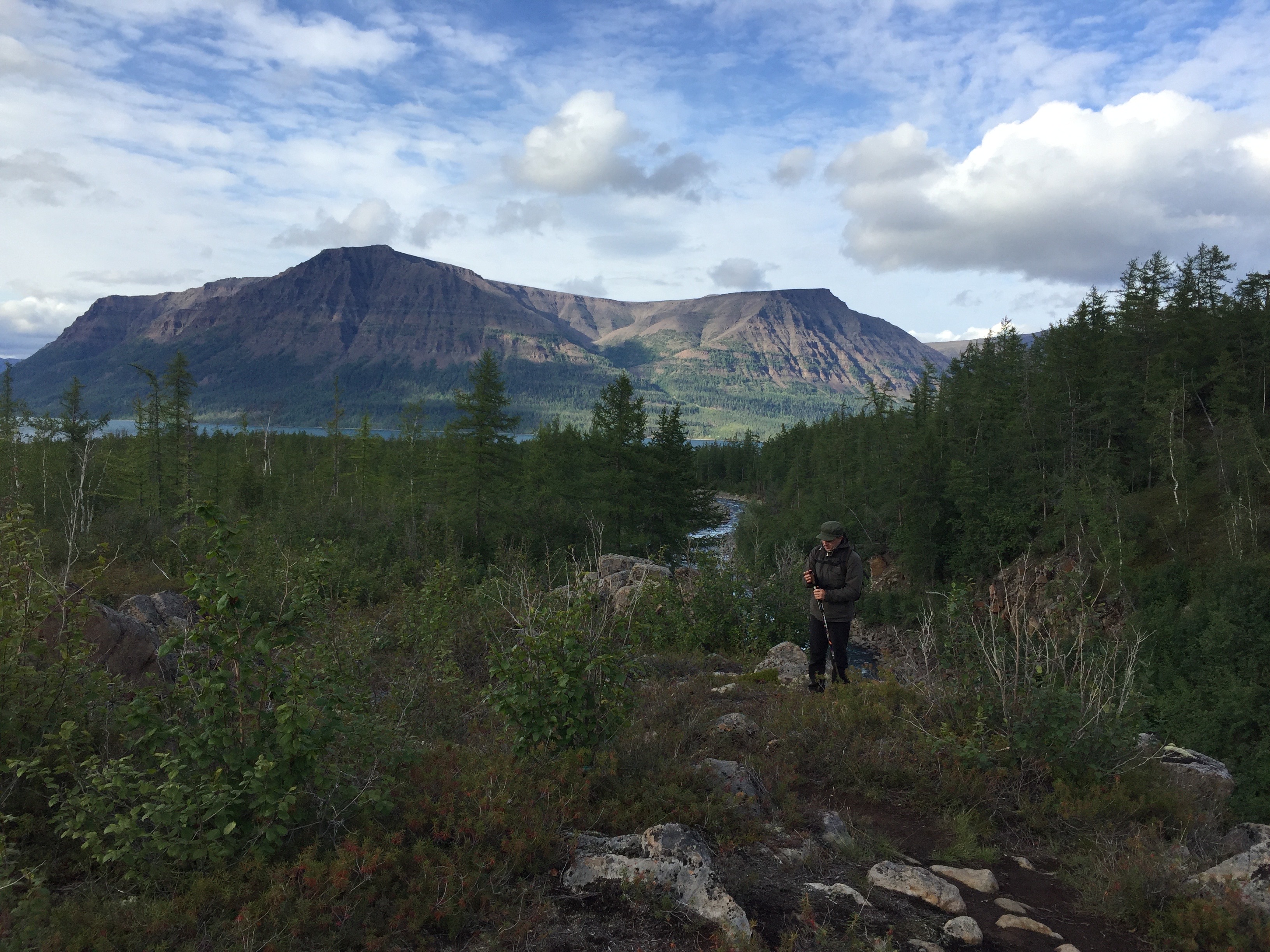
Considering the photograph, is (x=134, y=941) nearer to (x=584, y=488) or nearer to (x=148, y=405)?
(x=584, y=488)

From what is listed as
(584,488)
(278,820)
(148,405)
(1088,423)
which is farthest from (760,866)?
(1088,423)

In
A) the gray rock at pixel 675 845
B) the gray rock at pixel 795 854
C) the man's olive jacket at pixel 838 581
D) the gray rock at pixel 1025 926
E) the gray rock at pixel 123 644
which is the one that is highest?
the man's olive jacket at pixel 838 581

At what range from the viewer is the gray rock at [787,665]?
31.3 feet

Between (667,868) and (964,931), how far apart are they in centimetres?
187

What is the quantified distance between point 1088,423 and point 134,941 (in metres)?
49.7

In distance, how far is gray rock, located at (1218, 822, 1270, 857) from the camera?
4891 millimetres

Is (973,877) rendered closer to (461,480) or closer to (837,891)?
(837,891)

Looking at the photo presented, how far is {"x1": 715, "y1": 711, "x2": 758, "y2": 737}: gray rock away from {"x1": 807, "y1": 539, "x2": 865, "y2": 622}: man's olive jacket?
2017 mm

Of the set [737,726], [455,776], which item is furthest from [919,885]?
[455,776]

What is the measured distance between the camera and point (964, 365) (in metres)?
65.1

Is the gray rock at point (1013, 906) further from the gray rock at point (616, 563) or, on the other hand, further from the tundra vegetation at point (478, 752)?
the gray rock at point (616, 563)

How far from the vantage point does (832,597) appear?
8.56m

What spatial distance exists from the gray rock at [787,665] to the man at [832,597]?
0.68m

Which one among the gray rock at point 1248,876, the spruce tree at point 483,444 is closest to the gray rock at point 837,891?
the gray rock at point 1248,876
